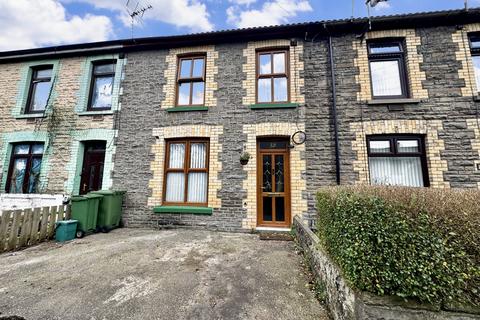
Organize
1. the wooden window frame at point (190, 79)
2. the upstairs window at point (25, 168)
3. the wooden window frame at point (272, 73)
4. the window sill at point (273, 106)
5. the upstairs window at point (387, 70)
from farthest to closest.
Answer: the upstairs window at point (25, 168) → the wooden window frame at point (190, 79) → the wooden window frame at point (272, 73) → the window sill at point (273, 106) → the upstairs window at point (387, 70)

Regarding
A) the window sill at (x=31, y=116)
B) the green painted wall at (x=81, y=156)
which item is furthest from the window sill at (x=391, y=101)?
the window sill at (x=31, y=116)

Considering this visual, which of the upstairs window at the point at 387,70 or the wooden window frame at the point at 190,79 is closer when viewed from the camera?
the upstairs window at the point at 387,70

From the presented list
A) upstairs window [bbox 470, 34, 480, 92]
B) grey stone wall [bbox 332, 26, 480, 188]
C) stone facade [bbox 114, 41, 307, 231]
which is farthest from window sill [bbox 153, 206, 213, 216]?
upstairs window [bbox 470, 34, 480, 92]

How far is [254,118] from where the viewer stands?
6844 mm

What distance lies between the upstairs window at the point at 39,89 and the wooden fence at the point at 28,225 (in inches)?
199

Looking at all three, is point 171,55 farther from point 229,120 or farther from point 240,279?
point 240,279

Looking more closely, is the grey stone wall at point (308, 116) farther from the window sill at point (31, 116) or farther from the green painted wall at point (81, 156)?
the window sill at point (31, 116)

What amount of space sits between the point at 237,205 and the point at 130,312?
4.13m

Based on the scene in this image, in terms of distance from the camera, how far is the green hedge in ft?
5.58

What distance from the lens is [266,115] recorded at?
6.81 meters

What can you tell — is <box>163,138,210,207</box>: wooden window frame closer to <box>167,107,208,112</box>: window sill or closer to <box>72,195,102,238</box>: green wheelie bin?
<box>167,107,208,112</box>: window sill

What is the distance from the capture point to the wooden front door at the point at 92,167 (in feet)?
24.8

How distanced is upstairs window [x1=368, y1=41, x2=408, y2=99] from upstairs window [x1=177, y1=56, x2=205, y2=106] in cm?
558

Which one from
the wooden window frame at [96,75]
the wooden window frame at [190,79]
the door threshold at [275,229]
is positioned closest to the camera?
the door threshold at [275,229]
